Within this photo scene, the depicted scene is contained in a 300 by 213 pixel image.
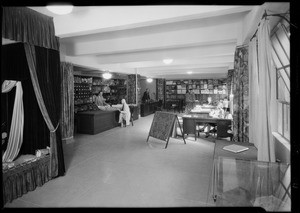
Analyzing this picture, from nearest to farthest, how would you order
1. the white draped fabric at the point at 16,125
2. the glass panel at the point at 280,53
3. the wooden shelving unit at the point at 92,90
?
the glass panel at the point at 280,53
the white draped fabric at the point at 16,125
the wooden shelving unit at the point at 92,90

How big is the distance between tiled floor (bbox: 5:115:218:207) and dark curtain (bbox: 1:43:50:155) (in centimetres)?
87

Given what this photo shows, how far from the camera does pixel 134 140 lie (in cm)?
661

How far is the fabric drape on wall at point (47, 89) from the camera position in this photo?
3.36 meters

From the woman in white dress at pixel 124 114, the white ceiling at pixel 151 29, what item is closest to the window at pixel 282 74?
the white ceiling at pixel 151 29

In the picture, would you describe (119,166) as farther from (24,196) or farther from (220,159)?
(220,159)

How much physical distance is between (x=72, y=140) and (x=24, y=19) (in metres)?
4.12

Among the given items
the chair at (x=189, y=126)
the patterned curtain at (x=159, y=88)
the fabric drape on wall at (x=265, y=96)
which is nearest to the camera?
the fabric drape on wall at (x=265, y=96)

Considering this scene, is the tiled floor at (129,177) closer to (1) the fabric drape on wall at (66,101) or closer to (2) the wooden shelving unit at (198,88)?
(1) the fabric drape on wall at (66,101)

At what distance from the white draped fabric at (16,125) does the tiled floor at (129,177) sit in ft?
2.62

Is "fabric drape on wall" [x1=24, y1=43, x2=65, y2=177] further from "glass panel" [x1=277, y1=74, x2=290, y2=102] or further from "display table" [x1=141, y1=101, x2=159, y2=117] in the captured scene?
Result: "display table" [x1=141, y1=101, x2=159, y2=117]

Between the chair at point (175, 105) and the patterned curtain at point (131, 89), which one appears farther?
the chair at point (175, 105)

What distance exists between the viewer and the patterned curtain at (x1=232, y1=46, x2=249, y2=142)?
411 cm

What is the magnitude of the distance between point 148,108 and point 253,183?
11002mm
